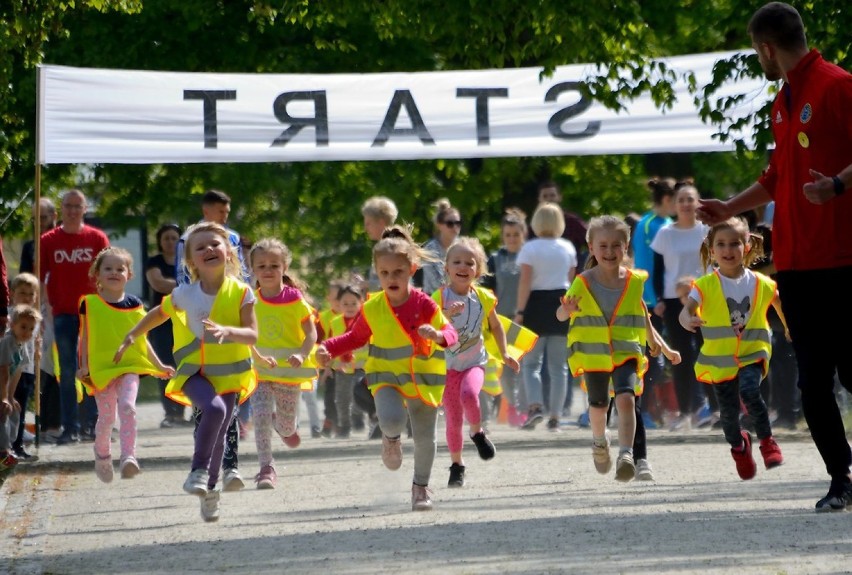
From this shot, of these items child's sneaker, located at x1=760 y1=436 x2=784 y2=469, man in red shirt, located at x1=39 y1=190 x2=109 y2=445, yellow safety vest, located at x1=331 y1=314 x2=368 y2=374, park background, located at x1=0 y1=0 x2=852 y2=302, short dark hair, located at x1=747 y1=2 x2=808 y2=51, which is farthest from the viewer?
yellow safety vest, located at x1=331 y1=314 x2=368 y2=374

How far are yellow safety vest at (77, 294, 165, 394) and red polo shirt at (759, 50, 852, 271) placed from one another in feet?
15.8

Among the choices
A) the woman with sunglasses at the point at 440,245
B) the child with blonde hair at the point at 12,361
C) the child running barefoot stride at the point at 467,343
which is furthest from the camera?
the woman with sunglasses at the point at 440,245

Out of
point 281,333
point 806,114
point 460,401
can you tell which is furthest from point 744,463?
point 281,333

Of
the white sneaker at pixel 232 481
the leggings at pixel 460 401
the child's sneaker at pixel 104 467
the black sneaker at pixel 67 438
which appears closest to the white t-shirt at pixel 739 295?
the leggings at pixel 460 401

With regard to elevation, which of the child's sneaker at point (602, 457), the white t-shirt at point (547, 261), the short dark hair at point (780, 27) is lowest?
the child's sneaker at point (602, 457)

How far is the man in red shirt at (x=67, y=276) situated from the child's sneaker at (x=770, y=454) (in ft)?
22.5

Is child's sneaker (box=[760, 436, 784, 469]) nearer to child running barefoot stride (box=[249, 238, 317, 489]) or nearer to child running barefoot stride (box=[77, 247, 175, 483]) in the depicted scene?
child running barefoot stride (box=[249, 238, 317, 489])

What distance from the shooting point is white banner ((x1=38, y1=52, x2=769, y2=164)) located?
14336 millimetres

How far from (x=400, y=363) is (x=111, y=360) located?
2630mm

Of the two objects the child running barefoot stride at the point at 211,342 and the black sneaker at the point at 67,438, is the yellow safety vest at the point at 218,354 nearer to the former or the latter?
the child running barefoot stride at the point at 211,342

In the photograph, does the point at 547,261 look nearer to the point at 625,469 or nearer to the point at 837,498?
the point at 625,469

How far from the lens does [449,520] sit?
897 centimetres

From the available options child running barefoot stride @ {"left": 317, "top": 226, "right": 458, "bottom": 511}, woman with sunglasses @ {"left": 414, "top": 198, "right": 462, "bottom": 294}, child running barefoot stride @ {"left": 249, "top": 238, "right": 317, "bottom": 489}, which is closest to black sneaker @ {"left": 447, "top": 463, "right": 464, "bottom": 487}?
child running barefoot stride @ {"left": 317, "top": 226, "right": 458, "bottom": 511}

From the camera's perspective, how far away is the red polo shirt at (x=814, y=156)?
8234 mm
